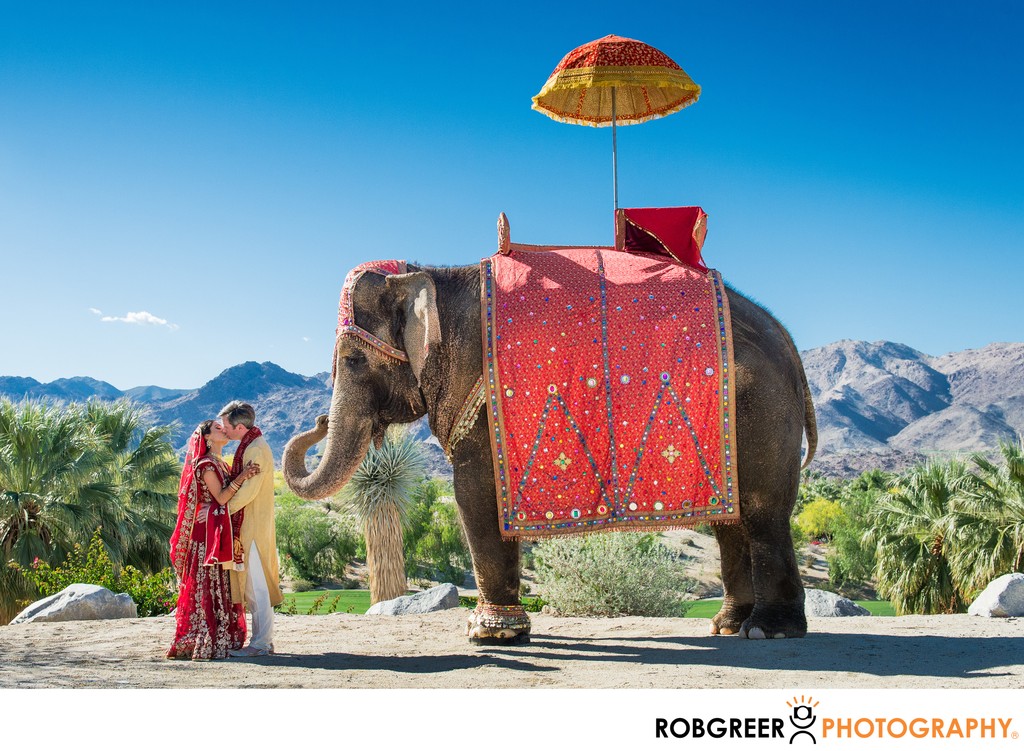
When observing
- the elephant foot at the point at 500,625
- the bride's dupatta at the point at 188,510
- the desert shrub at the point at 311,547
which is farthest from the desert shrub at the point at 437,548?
the bride's dupatta at the point at 188,510

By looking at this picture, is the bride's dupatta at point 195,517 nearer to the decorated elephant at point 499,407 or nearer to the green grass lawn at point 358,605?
the decorated elephant at point 499,407

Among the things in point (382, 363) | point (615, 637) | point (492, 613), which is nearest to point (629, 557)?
point (615, 637)

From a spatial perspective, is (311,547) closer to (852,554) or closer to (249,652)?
(852,554)

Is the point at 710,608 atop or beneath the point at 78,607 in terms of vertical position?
beneath

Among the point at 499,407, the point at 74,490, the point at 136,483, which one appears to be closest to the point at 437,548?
the point at 136,483

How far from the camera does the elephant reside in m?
7.07

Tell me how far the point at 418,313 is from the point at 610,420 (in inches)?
65.2

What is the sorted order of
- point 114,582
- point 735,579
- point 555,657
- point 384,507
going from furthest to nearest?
1. point 384,507
2. point 114,582
3. point 735,579
4. point 555,657

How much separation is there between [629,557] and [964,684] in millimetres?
6523

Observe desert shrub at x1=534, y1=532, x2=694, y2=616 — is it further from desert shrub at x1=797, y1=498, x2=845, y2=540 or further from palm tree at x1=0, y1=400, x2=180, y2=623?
desert shrub at x1=797, y1=498, x2=845, y2=540

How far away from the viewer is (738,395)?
708cm

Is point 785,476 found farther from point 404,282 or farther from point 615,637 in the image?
point 404,282

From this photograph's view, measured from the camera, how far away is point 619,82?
848cm

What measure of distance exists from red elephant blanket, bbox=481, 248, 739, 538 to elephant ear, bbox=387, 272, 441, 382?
0.47 meters
